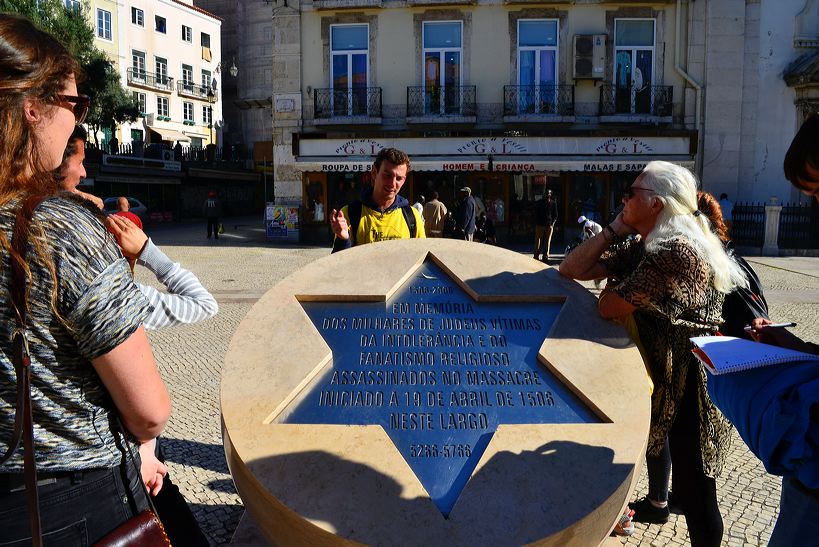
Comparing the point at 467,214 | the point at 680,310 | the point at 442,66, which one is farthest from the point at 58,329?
the point at 442,66

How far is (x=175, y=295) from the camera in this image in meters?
2.09

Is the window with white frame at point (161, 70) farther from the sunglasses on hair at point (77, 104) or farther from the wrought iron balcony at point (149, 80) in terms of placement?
the sunglasses on hair at point (77, 104)

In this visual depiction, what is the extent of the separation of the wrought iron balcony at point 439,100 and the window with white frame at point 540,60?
1582 mm

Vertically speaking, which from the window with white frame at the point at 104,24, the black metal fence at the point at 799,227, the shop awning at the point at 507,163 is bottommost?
the black metal fence at the point at 799,227

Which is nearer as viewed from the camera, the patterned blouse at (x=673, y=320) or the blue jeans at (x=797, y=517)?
the blue jeans at (x=797, y=517)

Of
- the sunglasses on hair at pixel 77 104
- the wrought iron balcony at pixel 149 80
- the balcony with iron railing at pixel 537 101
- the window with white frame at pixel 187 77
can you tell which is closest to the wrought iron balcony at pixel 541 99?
the balcony with iron railing at pixel 537 101

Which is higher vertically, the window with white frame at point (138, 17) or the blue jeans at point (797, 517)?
the window with white frame at point (138, 17)

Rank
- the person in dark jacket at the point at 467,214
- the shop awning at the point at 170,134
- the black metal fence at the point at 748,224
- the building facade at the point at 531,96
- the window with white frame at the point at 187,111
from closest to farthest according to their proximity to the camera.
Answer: the person in dark jacket at the point at 467,214
the black metal fence at the point at 748,224
the building facade at the point at 531,96
the shop awning at the point at 170,134
the window with white frame at the point at 187,111

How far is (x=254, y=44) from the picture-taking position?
42688mm

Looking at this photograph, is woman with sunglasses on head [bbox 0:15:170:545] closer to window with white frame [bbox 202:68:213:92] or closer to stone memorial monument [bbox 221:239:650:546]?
stone memorial monument [bbox 221:239:650:546]

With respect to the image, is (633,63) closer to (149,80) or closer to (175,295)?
(175,295)

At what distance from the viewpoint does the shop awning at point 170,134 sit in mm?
40772

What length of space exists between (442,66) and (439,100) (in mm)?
976

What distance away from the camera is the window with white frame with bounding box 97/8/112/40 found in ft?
121
